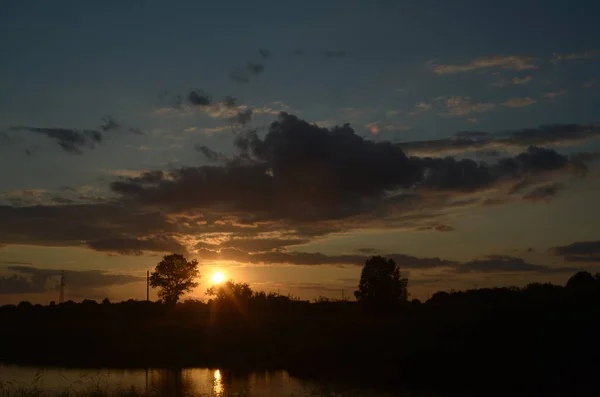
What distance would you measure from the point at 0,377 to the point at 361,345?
29066mm

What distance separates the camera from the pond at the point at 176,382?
37.4 meters

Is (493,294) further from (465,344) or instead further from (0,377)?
(0,377)

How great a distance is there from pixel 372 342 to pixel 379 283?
150ft

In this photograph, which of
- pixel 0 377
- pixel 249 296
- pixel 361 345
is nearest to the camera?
pixel 0 377

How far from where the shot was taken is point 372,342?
55188 millimetres

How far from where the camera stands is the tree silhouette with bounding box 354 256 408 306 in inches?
3863

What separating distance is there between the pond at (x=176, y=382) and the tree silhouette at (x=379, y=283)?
46.4 meters

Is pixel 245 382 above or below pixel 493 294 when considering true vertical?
below

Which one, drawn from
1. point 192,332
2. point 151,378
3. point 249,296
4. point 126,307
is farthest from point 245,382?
point 249,296

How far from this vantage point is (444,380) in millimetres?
44625

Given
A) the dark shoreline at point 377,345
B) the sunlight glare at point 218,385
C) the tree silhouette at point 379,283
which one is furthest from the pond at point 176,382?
the tree silhouette at point 379,283

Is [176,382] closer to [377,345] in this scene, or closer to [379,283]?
[377,345]

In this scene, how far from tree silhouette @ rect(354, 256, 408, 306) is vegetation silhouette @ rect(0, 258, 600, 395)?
2.36 meters

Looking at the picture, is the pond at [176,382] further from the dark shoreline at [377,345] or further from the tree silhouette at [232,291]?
the tree silhouette at [232,291]
